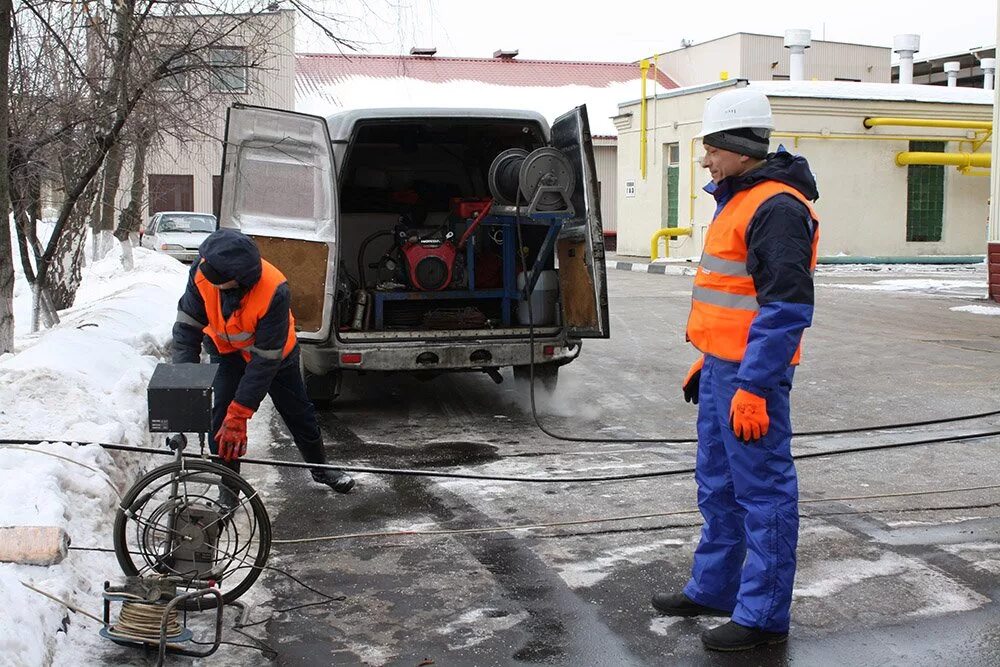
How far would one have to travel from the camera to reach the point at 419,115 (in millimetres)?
8539

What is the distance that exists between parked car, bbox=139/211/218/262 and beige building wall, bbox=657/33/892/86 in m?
15.8

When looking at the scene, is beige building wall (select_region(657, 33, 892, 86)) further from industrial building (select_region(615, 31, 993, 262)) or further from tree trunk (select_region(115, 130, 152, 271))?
tree trunk (select_region(115, 130, 152, 271))

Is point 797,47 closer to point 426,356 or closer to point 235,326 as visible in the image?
point 426,356

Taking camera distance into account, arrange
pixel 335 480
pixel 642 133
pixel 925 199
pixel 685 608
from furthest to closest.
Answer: pixel 642 133 → pixel 925 199 → pixel 335 480 → pixel 685 608

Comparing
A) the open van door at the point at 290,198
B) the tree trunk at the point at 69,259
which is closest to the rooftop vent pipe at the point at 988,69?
the tree trunk at the point at 69,259

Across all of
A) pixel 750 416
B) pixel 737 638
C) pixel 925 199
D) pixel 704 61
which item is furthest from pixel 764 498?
pixel 704 61

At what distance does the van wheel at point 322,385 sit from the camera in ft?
28.7

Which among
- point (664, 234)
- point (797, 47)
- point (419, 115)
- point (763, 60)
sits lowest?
point (664, 234)

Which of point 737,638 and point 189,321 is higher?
point 189,321

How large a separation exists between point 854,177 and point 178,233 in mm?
15647

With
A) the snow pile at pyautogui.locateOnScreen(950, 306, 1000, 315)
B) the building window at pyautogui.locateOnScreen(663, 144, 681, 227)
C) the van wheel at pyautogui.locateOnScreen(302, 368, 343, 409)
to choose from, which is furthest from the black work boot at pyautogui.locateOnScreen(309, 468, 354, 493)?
the building window at pyautogui.locateOnScreen(663, 144, 681, 227)

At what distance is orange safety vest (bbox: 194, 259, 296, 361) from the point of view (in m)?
5.37

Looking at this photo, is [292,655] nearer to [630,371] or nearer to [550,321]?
[550,321]

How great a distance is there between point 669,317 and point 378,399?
6.46m
